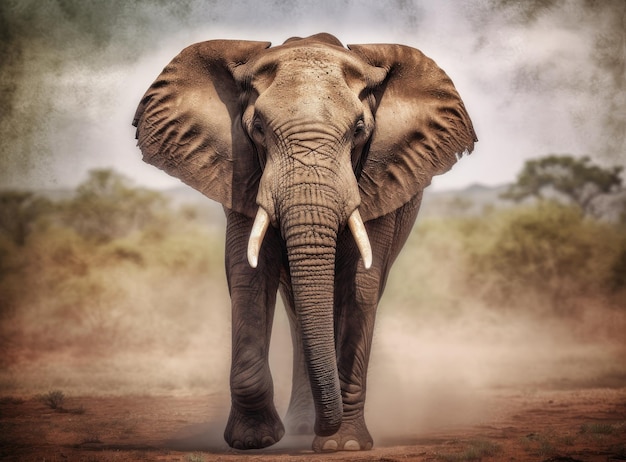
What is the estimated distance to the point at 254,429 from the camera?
7.16 metres

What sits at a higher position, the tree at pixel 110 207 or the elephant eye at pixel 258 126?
the tree at pixel 110 207

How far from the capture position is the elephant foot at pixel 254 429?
715cm

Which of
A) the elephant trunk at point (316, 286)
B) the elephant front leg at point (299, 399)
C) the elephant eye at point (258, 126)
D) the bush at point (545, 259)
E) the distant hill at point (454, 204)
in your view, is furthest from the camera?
the distant hill at point (454, 204)

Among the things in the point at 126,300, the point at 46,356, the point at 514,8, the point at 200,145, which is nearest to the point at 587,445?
the point at 200,145

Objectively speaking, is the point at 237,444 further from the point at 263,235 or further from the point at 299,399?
the point at 263,235

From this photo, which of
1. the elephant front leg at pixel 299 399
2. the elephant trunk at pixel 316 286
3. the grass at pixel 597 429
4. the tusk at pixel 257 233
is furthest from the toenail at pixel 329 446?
the grass at pixel 597 429

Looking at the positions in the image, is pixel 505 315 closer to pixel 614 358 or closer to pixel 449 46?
pixel 614 358

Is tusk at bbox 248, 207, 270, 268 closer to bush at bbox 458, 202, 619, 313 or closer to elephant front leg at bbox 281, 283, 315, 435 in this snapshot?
elephant front leg at bbox 281, 283, 315, 435

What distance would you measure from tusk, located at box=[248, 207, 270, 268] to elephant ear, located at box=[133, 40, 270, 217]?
538 millimetres

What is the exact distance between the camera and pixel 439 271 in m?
21.0

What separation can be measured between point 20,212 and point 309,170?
51.9 feet

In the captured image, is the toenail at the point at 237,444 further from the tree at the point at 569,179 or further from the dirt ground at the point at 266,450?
the tree at the point at 569,179

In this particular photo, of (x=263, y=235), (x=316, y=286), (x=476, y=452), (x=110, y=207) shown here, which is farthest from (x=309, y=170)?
(x=110, y=207)

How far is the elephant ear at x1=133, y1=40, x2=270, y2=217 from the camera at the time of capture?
7168 mm
